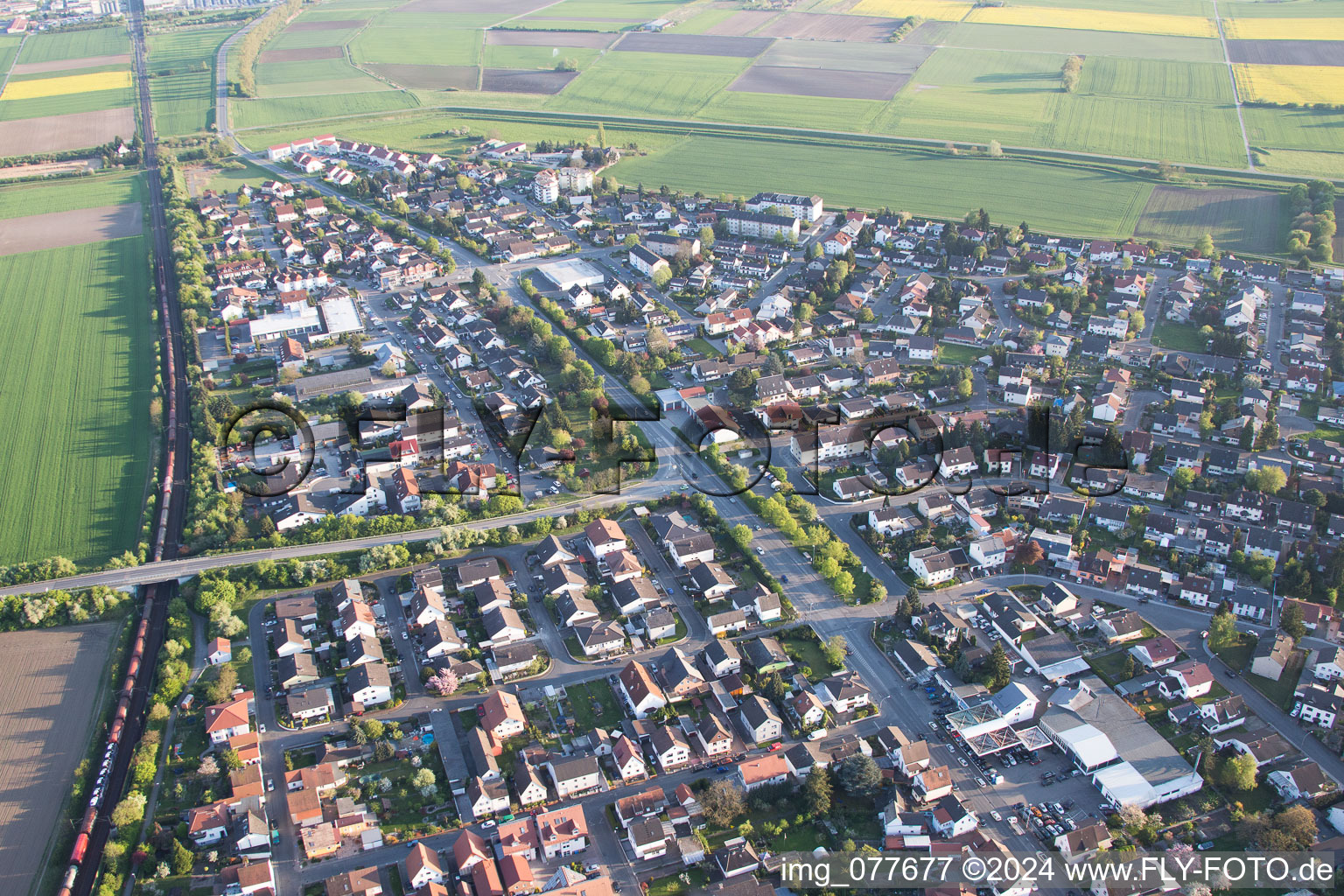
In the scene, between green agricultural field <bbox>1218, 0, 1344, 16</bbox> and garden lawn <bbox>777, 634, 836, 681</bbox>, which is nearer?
garden lawn <bbox>777, 634, 836, 681</bbox>

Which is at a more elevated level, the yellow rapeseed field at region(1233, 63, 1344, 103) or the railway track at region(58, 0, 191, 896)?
the yellow rapeseed field at region(1233, 63, 1344, 103)

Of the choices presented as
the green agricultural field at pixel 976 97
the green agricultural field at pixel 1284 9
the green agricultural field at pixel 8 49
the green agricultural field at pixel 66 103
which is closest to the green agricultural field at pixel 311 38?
the green agricultural field at pixel 66 103

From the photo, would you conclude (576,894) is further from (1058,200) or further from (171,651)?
(1058,200)

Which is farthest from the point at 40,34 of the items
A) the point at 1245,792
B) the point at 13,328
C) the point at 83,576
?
the point at 1245,792

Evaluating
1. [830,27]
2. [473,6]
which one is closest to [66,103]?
[473,6]

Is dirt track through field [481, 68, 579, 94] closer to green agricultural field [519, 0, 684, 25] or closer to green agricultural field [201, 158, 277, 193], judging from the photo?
green agricultural field [519, 0, 684, 25]

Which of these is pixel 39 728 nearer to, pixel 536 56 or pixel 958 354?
pixel 958 354

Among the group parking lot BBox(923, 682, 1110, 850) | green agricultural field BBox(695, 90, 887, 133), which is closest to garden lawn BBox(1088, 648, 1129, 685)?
parking lot BBox(923, 682, 1110, 850)

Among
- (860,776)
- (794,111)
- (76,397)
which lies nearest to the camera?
(860,776)
